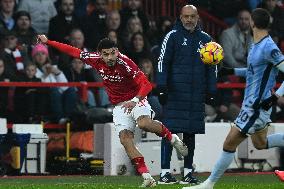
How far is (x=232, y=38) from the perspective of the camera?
20641 mm

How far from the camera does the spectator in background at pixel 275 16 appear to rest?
21.8 m

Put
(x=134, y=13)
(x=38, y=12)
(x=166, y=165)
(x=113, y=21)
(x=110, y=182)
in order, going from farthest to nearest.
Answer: (x=134, y=13) → (x=113, y=21) → (x=38, y=12) → (x=110, y=182) → (x=166, y=165)

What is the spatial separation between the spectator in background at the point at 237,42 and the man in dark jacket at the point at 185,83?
230 inches

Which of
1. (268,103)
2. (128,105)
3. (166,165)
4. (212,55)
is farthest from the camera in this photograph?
(166,165)

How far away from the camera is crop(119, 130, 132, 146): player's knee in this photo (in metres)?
13.2

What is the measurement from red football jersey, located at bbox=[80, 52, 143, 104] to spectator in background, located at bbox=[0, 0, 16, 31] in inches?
221

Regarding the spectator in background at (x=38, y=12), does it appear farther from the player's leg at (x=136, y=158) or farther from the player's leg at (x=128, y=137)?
the player's leg at (x=136, y=158)

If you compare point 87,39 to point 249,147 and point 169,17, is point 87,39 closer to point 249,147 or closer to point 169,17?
point 169,17

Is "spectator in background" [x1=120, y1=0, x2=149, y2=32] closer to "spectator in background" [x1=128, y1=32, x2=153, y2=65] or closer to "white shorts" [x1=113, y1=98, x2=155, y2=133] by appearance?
"spectator in background" [x1=128, y1=32, x2=153, y2=65]

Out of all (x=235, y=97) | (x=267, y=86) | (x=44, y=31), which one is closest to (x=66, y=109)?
(x=44, y=31)

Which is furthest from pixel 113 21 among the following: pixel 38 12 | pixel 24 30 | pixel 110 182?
pixel 110 182

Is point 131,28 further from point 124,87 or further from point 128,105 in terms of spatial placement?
point 128,105

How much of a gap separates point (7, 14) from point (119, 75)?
6.04 meters

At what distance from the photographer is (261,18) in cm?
1180
